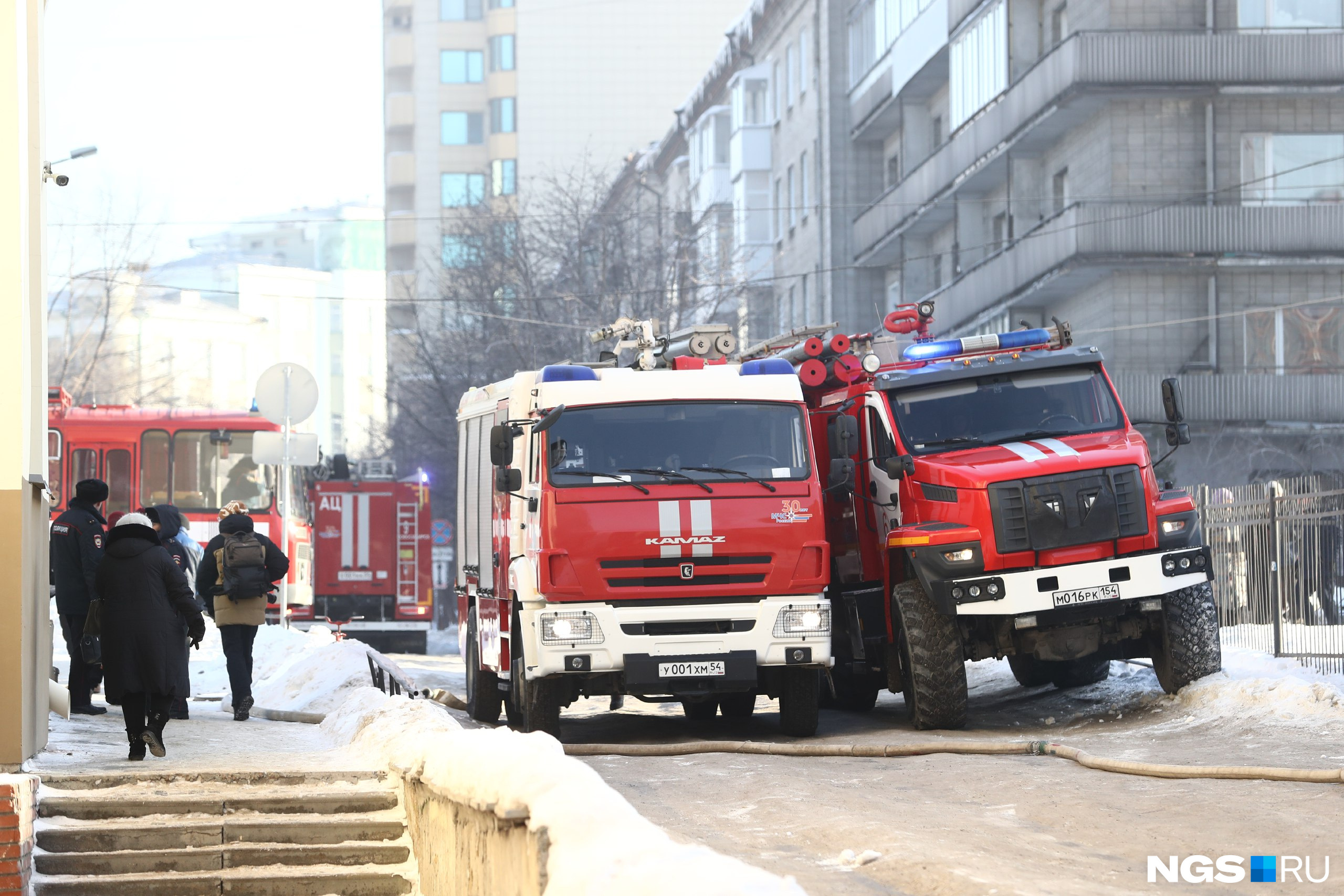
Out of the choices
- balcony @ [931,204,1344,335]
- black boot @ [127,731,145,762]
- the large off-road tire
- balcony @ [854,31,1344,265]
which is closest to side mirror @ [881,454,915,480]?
the large off-road tire

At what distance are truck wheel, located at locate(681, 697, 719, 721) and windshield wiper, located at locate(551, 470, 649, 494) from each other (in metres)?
3.84

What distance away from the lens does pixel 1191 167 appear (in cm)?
3866

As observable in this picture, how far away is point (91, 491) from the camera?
14367mm

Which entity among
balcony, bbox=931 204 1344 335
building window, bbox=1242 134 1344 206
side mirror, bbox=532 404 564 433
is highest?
building window, bbox=1242 134 1344 206

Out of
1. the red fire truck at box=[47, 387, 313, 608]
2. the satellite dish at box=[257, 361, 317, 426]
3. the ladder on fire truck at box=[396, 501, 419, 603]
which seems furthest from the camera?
the ladder on fire truck at box=[396, 501, 419, 603]

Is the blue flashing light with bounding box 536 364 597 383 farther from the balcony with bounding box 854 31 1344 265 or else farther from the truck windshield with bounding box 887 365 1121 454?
the balcony with bounding box 854 31 1344 265

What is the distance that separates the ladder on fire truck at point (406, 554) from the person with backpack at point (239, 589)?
17237mm

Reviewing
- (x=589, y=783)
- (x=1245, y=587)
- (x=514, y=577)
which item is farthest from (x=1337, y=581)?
(x=589, y=783)

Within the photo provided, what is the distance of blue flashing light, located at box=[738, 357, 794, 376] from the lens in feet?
48.9

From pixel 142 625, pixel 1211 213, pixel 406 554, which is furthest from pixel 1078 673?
pixel 1211 213

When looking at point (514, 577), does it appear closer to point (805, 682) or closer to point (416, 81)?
point (805, 682)

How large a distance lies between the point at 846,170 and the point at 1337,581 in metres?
36.9

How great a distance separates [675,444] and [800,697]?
2285 mm

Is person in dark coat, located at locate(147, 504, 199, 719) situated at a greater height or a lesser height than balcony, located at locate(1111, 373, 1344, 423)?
lesser
